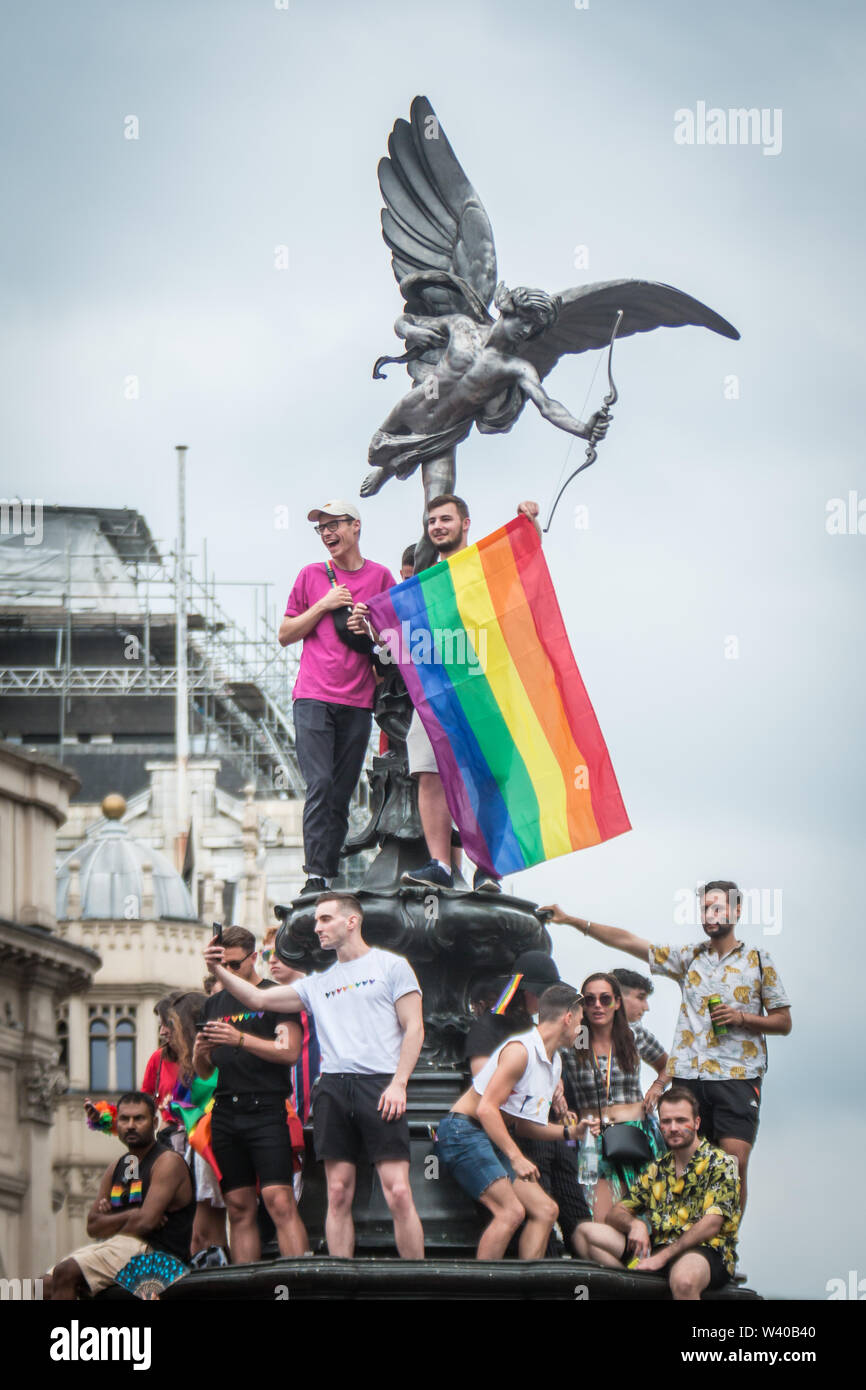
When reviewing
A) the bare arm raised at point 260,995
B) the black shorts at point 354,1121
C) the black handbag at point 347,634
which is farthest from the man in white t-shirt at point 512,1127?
the black handbag at point 347,634

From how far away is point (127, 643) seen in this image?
74.9m

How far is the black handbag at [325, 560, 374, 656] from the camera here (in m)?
13.4

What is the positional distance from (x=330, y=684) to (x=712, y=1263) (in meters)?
3.88

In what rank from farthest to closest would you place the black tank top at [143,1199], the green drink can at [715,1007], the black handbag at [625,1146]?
the black tank top at [143,1199] < the green drink can at [715,1007] < the black handbag at [625,1146]

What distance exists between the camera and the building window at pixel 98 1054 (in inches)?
2527

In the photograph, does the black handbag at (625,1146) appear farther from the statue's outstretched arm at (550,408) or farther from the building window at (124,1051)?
the building window at (124,1051)

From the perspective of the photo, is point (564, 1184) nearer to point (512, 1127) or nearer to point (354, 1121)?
point (512, 1127)

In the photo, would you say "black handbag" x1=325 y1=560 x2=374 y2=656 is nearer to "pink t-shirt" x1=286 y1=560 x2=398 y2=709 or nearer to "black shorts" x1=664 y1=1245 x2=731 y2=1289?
"pink t-shirt" x1=286 y1=560 x2=398 y2=709

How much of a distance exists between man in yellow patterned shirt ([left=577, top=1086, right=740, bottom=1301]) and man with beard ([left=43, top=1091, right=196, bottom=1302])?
7.47ft

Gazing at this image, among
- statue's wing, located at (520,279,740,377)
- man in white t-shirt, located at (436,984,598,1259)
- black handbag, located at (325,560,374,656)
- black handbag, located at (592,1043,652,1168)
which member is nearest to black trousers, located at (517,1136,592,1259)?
black handbag, located at (592,1043,652,1168)

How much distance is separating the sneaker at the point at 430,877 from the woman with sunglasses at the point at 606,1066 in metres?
1.05
